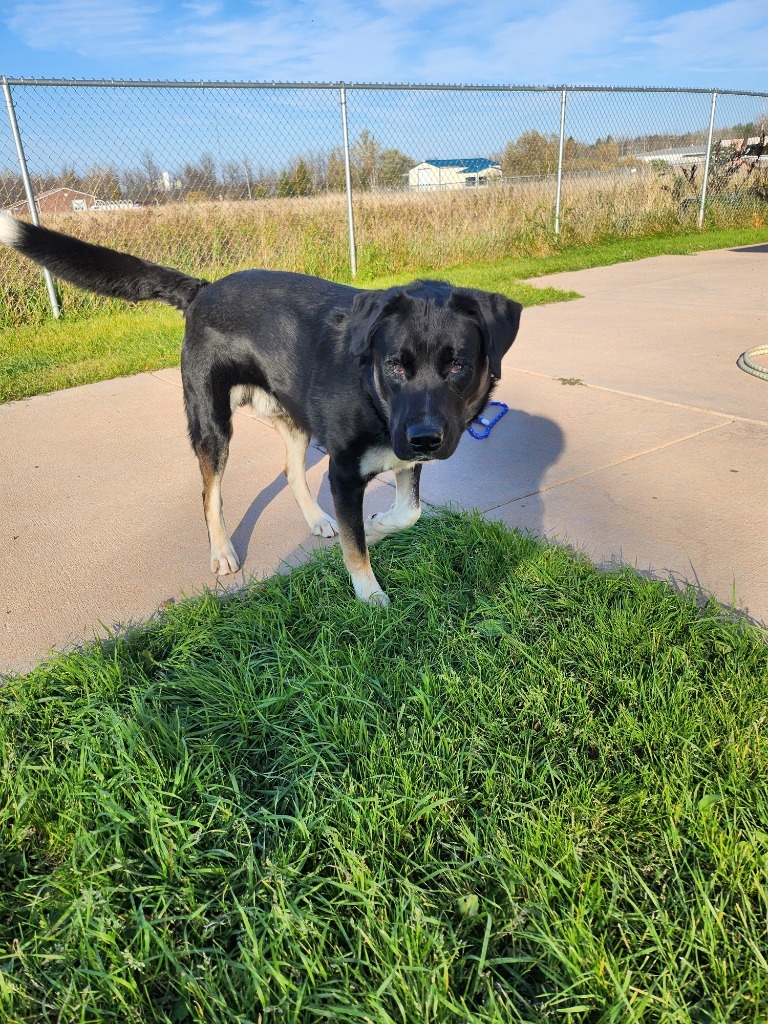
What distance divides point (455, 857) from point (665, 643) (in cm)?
110

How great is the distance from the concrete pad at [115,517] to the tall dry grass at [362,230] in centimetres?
393

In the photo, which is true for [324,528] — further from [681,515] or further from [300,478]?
[681,515]

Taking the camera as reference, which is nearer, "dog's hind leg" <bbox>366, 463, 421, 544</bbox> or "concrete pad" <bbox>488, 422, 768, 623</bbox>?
"concrete pad" <bbox>488, 422, 768, 623</bbox>

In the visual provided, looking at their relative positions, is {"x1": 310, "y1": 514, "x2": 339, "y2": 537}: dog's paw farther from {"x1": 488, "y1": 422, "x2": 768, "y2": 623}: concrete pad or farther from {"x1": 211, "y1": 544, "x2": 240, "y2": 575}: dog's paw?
{"x1": 488, "y1": 422, "x2": 768, "y2": 623}: concrete pad

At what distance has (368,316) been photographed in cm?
258

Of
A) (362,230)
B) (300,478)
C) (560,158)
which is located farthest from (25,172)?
(560,158)

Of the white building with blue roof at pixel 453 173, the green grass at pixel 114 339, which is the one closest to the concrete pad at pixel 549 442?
the green grass at pixel 114 339

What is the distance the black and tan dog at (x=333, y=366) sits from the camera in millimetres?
2543

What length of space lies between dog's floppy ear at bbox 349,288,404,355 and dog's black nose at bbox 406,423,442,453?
1.40ft

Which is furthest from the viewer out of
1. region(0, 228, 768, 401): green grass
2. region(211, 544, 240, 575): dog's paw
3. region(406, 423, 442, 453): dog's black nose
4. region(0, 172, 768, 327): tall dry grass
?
region(0, 172, 768, 327): tall dry grass

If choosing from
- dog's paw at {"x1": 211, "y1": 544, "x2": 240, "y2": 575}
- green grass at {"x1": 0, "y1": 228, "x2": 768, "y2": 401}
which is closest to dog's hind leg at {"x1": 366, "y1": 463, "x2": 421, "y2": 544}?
dog's paw at {"x1": 211, "y1": 544, "x2": 240, "y2": 575}

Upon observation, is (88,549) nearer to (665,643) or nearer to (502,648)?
(502,648)

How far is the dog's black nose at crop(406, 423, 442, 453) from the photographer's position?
2316mm

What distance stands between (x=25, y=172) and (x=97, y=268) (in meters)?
5.15
